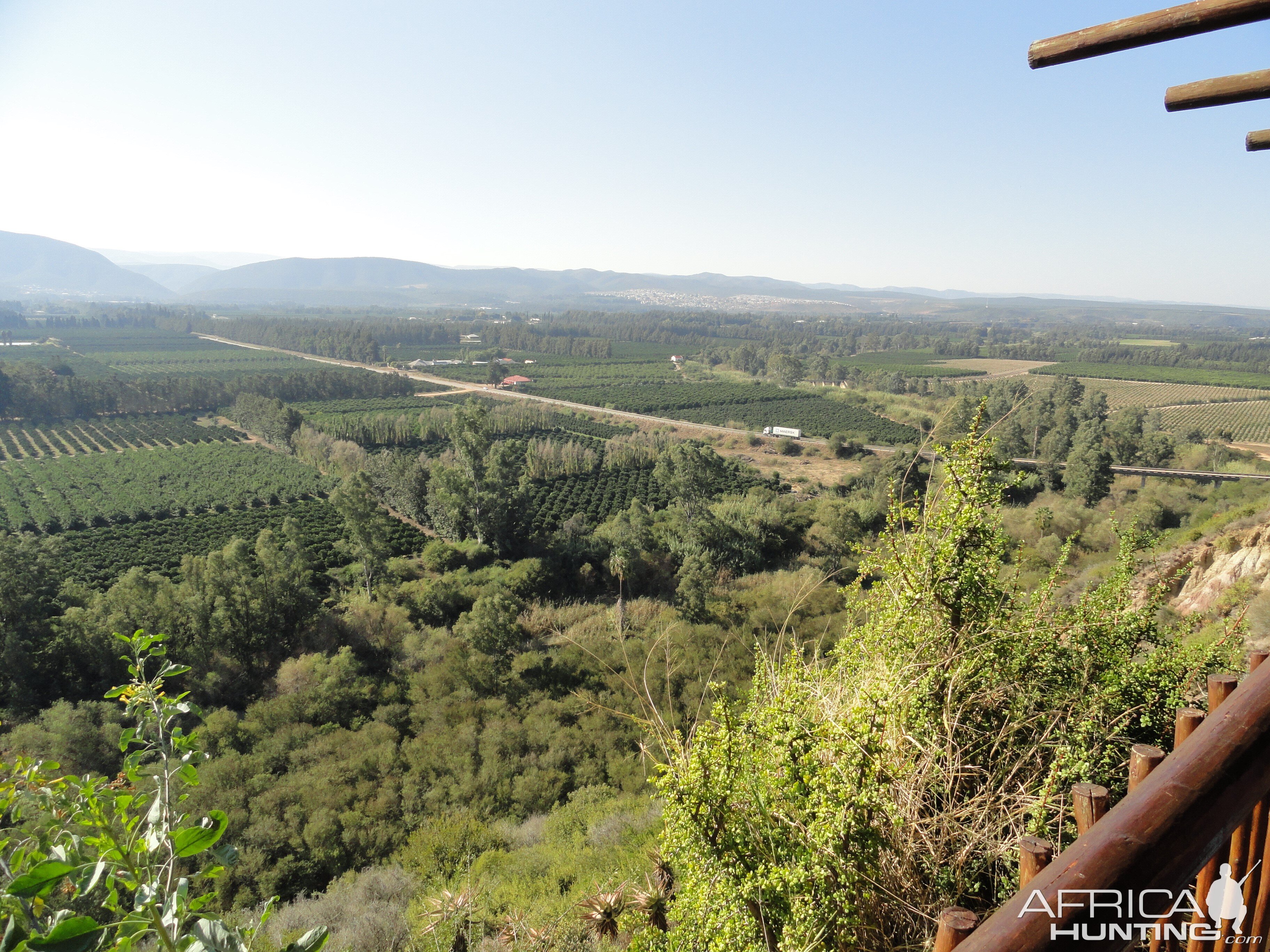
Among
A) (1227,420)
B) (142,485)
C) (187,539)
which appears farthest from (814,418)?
(142,485)

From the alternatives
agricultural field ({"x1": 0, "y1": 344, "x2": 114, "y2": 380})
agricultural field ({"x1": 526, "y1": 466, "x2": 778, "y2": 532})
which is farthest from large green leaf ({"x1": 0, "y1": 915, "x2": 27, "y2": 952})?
agricultural field ({"x1": 0, "y1": 344, "x2": 114, "y2": 380})

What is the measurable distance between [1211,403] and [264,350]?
6370 inches

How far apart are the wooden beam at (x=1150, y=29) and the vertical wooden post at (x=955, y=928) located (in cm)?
227

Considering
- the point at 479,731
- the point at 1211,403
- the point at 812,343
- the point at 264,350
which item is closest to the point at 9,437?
the point at 479,731

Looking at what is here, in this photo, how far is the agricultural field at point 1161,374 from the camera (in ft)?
294

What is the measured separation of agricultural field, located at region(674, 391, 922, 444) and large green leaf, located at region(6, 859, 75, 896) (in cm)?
5911

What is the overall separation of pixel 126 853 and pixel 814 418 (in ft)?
239

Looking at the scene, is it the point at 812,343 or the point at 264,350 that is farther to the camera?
the point at 812,343

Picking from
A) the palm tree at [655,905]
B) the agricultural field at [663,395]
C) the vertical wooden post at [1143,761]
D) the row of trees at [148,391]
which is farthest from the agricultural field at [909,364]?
the vertical wooden post at [1143,761]

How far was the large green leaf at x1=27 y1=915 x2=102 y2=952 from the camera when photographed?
1293 mm

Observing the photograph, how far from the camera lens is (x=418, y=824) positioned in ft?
37.9

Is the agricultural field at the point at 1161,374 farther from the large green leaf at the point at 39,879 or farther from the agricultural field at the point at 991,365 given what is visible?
the large green leaf at the point at 39,879

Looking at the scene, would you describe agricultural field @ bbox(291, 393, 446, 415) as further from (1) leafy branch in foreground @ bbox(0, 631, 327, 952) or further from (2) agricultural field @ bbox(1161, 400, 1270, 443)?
(2) agricultural field @ bbox(1161, 400, 1270, 443)

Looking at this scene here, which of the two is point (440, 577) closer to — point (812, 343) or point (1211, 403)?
point (1211, 403)
